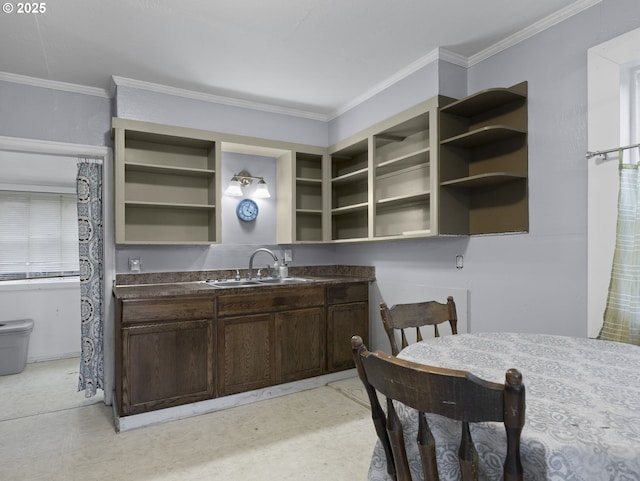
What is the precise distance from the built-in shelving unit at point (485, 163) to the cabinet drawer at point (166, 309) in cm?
178

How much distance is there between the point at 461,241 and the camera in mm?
2867

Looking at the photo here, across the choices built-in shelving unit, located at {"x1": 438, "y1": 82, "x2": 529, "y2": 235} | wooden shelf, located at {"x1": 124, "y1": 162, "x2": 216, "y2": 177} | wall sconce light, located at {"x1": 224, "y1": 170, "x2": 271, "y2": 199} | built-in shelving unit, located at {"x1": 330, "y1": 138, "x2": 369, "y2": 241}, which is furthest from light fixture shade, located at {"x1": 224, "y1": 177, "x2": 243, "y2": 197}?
built-in shelving unit, located at {"x1": 438, "y1": 82, "x2": 529, "y2": 235}

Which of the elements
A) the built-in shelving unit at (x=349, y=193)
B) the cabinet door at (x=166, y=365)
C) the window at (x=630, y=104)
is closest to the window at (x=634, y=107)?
the window at (x=630, y=104)

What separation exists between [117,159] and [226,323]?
4.93 feet

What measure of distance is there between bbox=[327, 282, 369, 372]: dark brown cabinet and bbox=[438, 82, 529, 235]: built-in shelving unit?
1.15 meters

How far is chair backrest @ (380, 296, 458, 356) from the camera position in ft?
6.25

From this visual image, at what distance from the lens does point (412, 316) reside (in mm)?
2014

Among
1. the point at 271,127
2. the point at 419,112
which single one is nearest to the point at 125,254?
the point at 271,127

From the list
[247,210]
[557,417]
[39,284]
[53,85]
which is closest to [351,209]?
[247,210]

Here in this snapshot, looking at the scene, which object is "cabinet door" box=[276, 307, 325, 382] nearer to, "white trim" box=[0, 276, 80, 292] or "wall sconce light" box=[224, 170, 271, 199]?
"wall sconce light" box=[224, 170, 271, 199]

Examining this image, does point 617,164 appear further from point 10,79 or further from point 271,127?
point 10,79

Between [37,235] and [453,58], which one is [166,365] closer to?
[453,58]

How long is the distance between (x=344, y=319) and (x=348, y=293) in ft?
0.77

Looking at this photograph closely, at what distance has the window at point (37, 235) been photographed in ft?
15.0
